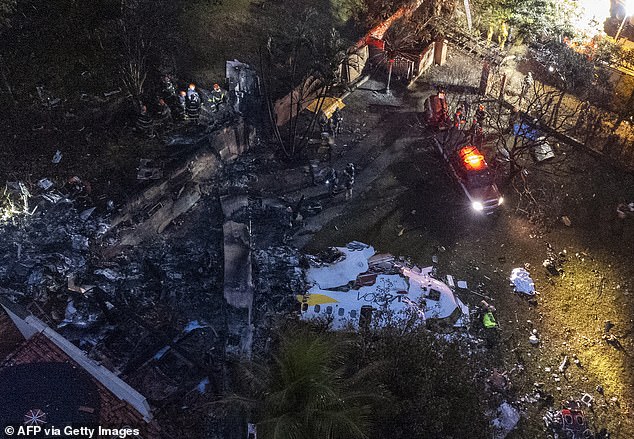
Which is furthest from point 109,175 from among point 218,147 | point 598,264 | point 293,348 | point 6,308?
point 598,264

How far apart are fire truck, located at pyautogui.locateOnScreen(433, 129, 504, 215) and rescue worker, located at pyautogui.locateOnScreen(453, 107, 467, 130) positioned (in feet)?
4.48

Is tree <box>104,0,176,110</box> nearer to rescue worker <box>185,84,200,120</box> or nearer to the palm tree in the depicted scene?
rescue worker <box>185,84,200,120</box>

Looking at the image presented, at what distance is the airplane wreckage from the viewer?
542 inches

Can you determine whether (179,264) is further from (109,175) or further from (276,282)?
(109,175)

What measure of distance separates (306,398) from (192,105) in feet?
40.8

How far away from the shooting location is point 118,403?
11.2m

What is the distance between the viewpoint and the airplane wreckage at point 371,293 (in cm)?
1377

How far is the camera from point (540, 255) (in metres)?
15.8

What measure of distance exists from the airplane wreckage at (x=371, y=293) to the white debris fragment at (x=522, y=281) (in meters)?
1.93

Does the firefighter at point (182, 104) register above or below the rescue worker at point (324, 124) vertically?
above

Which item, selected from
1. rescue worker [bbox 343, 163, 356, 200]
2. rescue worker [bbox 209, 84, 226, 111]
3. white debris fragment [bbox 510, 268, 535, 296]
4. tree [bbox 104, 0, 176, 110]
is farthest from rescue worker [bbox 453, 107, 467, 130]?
tree [bbox 104, 0, 176, 110]

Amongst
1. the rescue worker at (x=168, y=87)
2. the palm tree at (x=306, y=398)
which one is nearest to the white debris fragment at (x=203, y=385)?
the palm tree at (x=306, y=398)

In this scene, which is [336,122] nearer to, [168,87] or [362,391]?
[168,87]

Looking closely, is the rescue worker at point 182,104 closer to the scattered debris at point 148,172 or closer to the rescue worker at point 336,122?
the scattered debris at point 148,172
